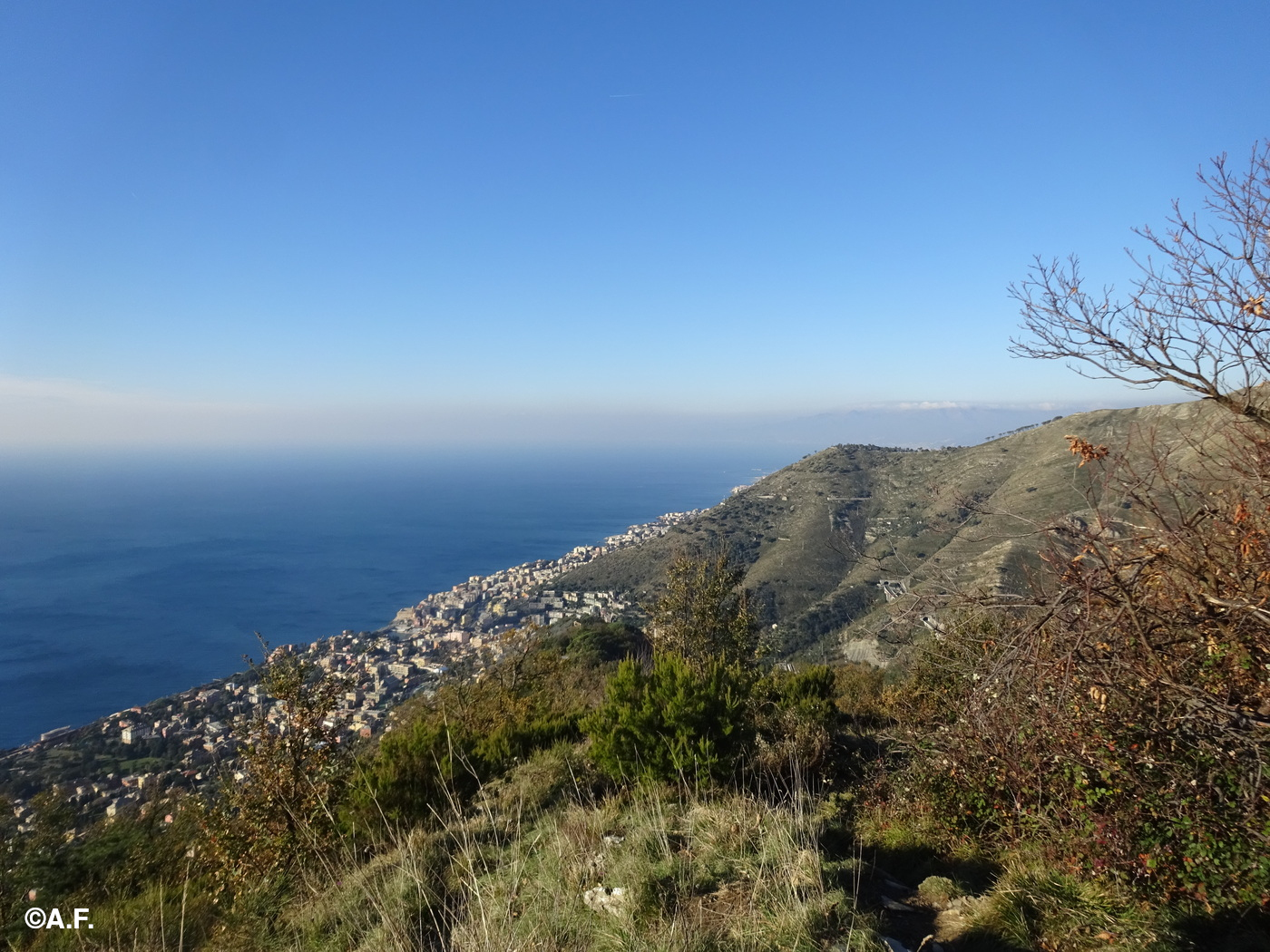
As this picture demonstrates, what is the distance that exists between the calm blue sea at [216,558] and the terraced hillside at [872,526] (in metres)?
27.1

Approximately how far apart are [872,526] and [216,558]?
7634 cm

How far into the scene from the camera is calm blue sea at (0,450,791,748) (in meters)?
36.9

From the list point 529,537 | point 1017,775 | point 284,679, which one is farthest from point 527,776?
point 529,537

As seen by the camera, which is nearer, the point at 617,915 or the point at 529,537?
the point at 617,915

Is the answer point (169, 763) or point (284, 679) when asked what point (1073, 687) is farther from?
point (169, 763)

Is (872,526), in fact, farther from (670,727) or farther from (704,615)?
(670,727)

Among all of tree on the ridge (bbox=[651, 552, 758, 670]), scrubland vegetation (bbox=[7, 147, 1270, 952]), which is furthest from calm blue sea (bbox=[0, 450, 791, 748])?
scrubland vegetation (bbox=[7, 147, 1270, 952])

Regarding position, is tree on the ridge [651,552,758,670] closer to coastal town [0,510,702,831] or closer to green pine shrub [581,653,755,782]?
coastal town [0,510,702,831]

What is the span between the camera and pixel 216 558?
71375 mm

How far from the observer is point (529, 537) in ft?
308

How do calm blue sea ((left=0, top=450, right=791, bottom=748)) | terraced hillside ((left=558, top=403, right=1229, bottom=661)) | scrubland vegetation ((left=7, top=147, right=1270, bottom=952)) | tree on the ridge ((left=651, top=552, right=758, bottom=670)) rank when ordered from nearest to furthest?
scrubland vegetation ((left=7, top=147, right=1270, bottom=952)), terraced hillside ((left=558, top=403, right=1229, bottom=661)), tree on the ridge ((left=651, top=552, right=758, bottom=670)), calm blue sea ((left=0, top=450, right=791, bottom=748))

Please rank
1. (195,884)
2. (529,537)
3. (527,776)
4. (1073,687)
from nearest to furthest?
(1073,687) < (195,884) < (527,776) < (529,537)

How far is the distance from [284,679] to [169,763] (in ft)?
51.7

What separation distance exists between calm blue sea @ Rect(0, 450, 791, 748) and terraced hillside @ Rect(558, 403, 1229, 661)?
27147 mm
